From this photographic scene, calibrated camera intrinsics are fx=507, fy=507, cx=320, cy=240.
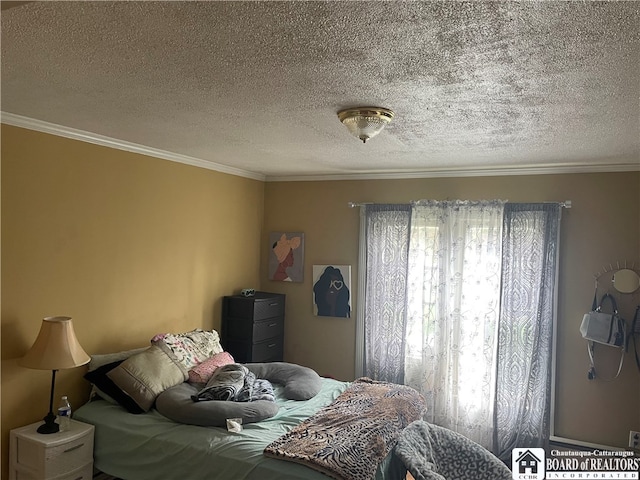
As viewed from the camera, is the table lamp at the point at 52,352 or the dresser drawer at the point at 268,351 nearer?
the table lamp at the point at 52,352

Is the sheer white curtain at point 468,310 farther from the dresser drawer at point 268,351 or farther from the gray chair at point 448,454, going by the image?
the gray chair at point 448,454

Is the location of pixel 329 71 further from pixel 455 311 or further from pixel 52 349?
pixel 455 311

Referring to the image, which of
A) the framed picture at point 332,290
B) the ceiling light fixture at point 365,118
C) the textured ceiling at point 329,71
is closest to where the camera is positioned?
the textured ceiling at point 329,71

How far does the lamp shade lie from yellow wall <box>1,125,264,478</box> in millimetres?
143

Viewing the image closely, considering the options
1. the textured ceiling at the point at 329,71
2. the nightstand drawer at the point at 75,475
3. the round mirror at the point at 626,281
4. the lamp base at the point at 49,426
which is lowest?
the nightstand drawer at the point at 75,475

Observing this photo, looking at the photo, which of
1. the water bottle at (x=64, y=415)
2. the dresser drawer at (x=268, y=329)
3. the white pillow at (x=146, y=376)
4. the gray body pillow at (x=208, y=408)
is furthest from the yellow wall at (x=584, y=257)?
the water bottle at (x=64, y=415)

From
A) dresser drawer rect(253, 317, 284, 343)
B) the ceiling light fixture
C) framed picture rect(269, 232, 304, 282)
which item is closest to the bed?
dresser drawer rect(253, 317, 284, 343)

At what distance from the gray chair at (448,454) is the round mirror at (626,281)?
6.00ft

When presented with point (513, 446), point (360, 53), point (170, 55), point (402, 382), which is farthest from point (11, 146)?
point (513, 446)

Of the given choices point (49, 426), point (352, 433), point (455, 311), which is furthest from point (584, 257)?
point (49, 426)

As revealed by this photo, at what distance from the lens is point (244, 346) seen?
485 cm

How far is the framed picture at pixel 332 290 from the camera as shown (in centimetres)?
514

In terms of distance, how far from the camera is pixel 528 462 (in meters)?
4.17

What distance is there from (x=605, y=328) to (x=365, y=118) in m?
2.75
